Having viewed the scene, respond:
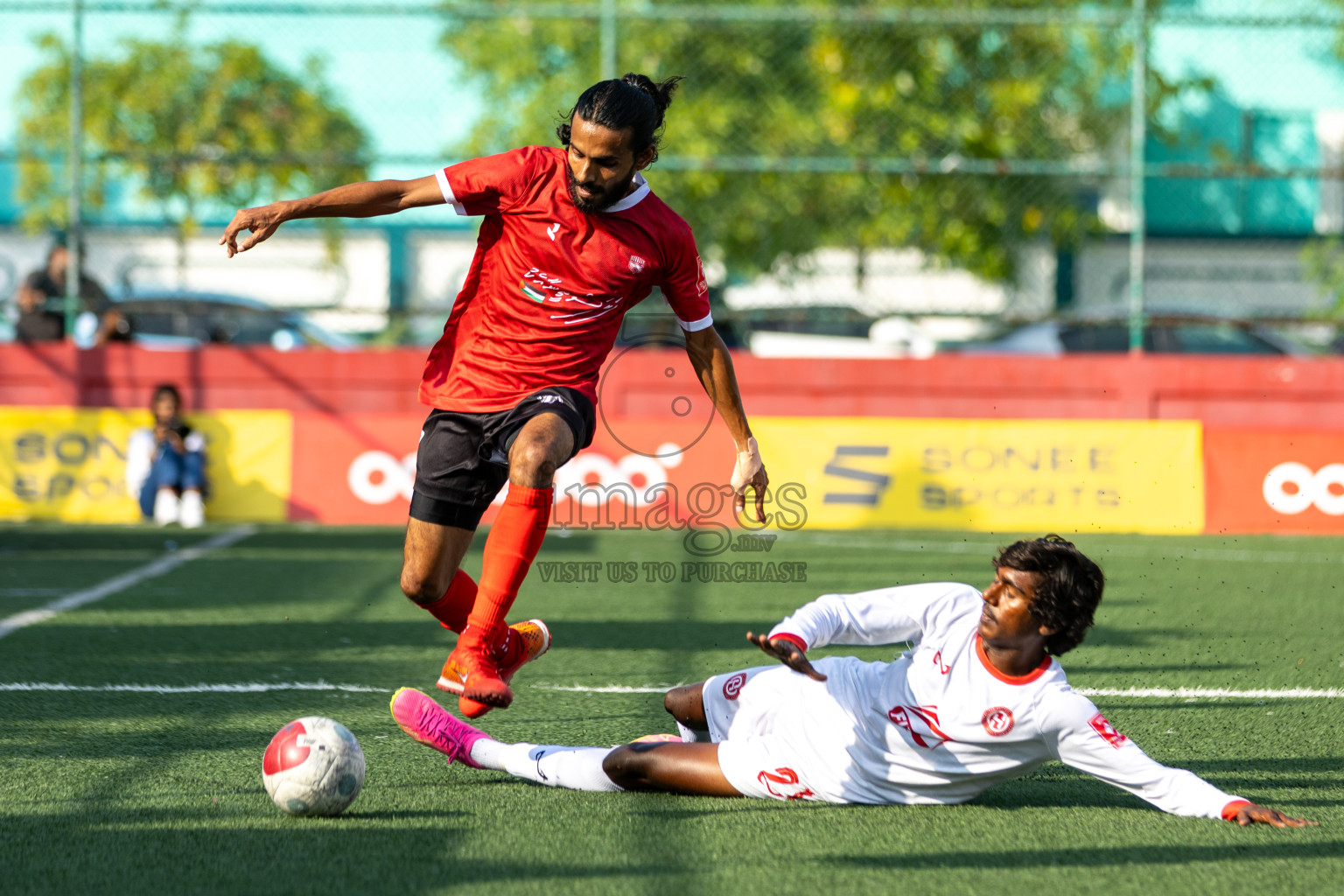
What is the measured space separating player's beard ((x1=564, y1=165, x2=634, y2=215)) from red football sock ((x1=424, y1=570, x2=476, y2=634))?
1.30 metres

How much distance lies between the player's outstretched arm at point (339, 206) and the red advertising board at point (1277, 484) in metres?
8.74

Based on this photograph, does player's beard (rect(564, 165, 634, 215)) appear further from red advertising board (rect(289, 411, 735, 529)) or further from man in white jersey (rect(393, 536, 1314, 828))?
red advertising board (rect(289, 411, 735, 529))

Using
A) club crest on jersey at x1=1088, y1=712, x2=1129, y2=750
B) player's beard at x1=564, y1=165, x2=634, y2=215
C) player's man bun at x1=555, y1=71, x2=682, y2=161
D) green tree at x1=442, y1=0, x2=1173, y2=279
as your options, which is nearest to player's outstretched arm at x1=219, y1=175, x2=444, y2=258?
player's beard at x1=564, y1=165, x2=634, y2=215

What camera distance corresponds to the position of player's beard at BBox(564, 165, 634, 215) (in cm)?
433

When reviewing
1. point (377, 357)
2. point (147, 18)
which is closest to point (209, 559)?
point (377, 357)

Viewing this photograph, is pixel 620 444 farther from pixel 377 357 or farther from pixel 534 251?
pixel 534 251

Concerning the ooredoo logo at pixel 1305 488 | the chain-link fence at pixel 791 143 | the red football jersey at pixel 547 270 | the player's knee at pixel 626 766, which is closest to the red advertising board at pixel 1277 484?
the ooredoo logo at pixel 1305 488

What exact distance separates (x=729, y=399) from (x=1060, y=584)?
5.04 ft

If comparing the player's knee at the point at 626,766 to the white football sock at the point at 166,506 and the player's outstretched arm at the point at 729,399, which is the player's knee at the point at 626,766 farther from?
the white football sock at the point at 166,506

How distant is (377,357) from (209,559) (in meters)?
3.10

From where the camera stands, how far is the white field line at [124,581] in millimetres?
6941

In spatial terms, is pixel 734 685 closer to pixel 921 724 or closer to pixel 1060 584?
pixel 921 724

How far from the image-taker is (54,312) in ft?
39.3

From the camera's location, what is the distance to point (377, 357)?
1205 centimetres
